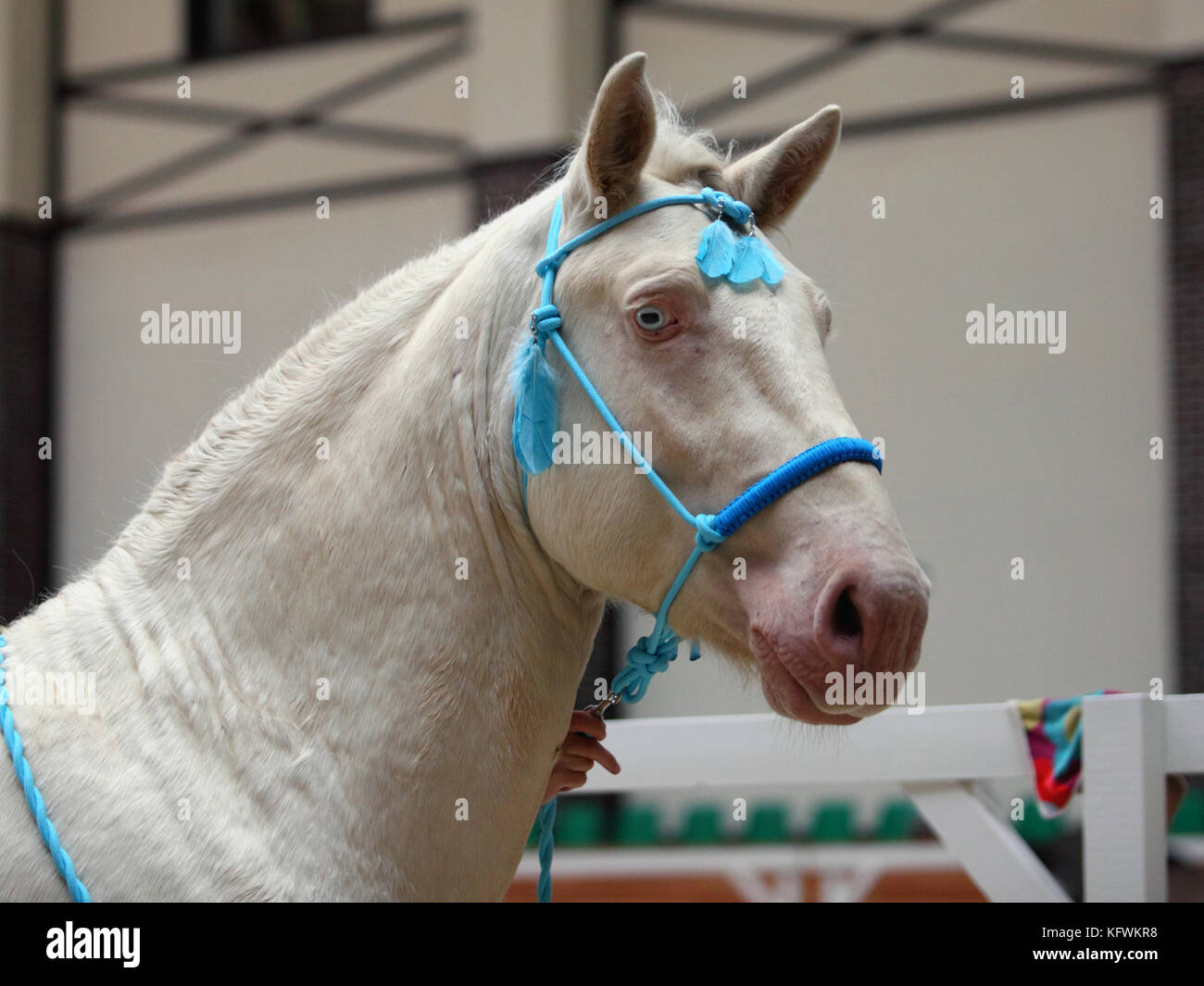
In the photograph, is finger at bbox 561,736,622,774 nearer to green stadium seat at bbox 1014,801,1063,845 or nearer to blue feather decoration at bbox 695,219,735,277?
blue feather decoration at bbox 695,219,735,277

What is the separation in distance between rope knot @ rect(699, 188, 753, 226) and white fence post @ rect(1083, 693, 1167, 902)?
149 centimetres

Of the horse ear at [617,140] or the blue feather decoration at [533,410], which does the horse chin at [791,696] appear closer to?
the blue feather decoration at [533,410]

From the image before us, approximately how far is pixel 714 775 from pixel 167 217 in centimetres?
834

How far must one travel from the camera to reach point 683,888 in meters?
6.66

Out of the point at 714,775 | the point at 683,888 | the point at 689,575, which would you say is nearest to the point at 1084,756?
the point at 714,775

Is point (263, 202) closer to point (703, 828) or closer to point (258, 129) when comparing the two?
point (258, 129)

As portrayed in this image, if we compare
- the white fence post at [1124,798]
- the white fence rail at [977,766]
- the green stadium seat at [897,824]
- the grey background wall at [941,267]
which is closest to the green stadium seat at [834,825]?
the green stadium seat at [897,824]

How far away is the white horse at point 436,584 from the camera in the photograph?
1.70m

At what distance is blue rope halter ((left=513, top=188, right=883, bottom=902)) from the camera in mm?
1729

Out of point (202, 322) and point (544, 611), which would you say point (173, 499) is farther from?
point (202, 322)

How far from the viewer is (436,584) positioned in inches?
73.3

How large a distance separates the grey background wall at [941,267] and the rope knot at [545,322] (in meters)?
4.61

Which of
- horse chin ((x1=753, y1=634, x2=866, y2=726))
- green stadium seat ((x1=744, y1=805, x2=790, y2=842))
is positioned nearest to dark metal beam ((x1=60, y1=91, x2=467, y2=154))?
green stadium seat ((x1=744, y1=805, x2=790, y2=842))

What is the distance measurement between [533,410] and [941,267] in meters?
6.42
